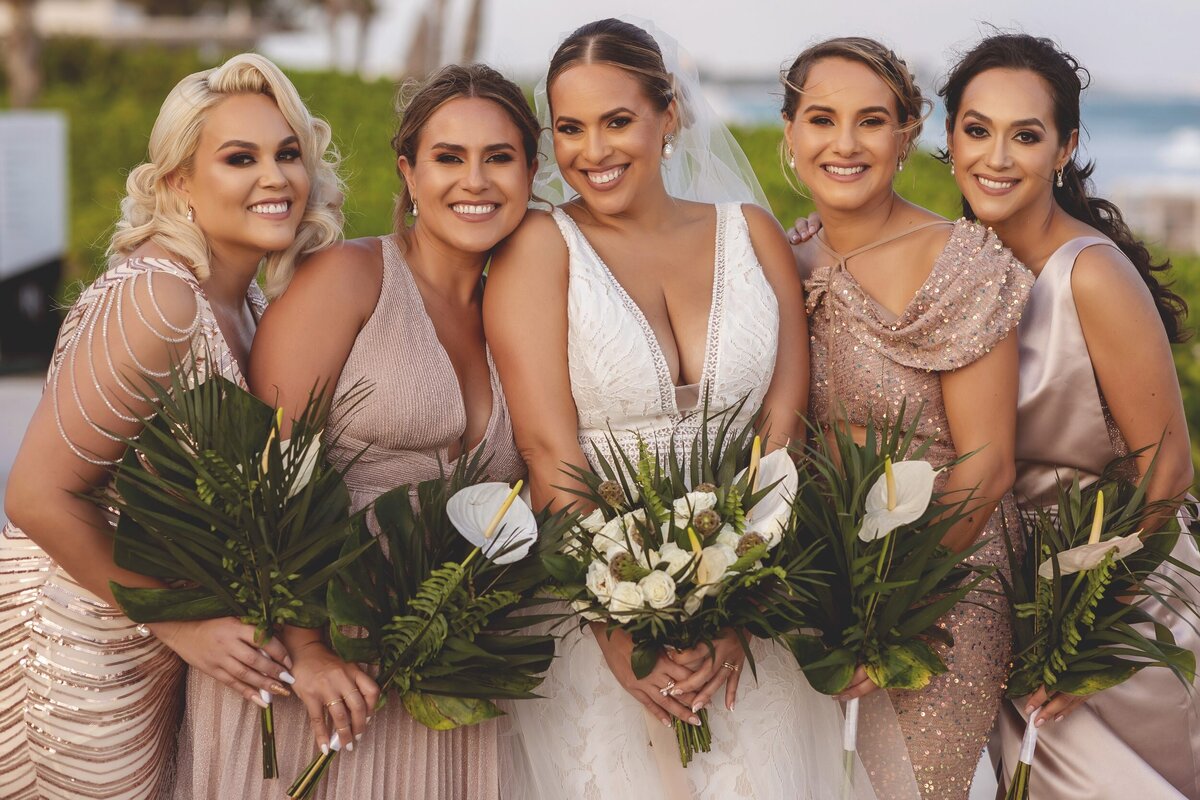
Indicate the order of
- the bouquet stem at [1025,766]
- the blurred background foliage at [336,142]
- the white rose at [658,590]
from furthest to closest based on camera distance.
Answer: the blurred background foliage at [336,142], the bouquet stem at [1025,766], the white rose at [658,590]

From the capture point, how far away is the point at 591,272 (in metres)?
3.85

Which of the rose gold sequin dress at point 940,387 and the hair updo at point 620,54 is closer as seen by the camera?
the rose gold sequin dress at point 940,387

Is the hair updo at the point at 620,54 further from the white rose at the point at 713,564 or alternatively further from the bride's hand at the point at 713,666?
the bride's hand at the point at 713,666

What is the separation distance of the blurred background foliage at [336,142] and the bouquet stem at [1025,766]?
210 cm

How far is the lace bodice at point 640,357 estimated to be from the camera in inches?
149

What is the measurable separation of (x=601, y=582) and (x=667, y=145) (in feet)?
5.03

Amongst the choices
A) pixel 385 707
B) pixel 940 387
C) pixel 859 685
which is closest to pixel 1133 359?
pixel 940 387

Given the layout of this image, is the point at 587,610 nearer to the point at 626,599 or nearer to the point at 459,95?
the point at 626,599

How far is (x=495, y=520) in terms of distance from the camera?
3.19 m

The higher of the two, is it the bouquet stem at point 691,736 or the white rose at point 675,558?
the white rose at point 675,558

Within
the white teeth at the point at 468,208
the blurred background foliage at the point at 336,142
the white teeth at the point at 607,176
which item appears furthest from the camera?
the blurred background foliage at the point at 336,142

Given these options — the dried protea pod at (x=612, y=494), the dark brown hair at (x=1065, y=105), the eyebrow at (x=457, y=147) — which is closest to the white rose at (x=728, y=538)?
the dried protea pod at (x=612, y=494)

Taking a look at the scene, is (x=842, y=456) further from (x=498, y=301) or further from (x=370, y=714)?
(x=370, y=714)

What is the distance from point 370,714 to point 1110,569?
6.50 feet
